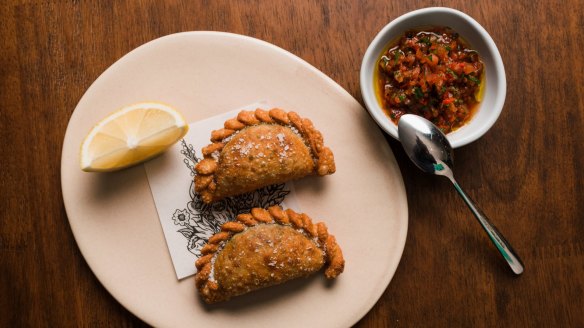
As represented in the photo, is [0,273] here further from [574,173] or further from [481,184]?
[574,173]

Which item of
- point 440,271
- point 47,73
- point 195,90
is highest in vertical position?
point 47,73

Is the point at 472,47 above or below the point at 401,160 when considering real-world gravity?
above

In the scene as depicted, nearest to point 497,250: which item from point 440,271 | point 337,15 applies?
point 440,271

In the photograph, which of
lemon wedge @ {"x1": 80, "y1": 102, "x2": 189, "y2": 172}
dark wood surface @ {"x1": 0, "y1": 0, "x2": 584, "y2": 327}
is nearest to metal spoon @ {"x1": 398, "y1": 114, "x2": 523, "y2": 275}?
dark wood surface @ {"x1": 0, "y1": 0, "x2": 584, "y2": 327}

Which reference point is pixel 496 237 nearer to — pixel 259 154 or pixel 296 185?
pixel 296 185

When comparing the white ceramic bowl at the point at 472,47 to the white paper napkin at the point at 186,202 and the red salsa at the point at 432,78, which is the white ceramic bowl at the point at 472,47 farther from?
the white paper napkin at the point at 186,202

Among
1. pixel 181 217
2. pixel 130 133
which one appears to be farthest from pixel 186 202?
pixel 130 133

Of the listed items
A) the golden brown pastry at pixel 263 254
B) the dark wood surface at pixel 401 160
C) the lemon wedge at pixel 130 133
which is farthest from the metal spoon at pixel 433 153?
the lemon wedge at pixel 130 133
